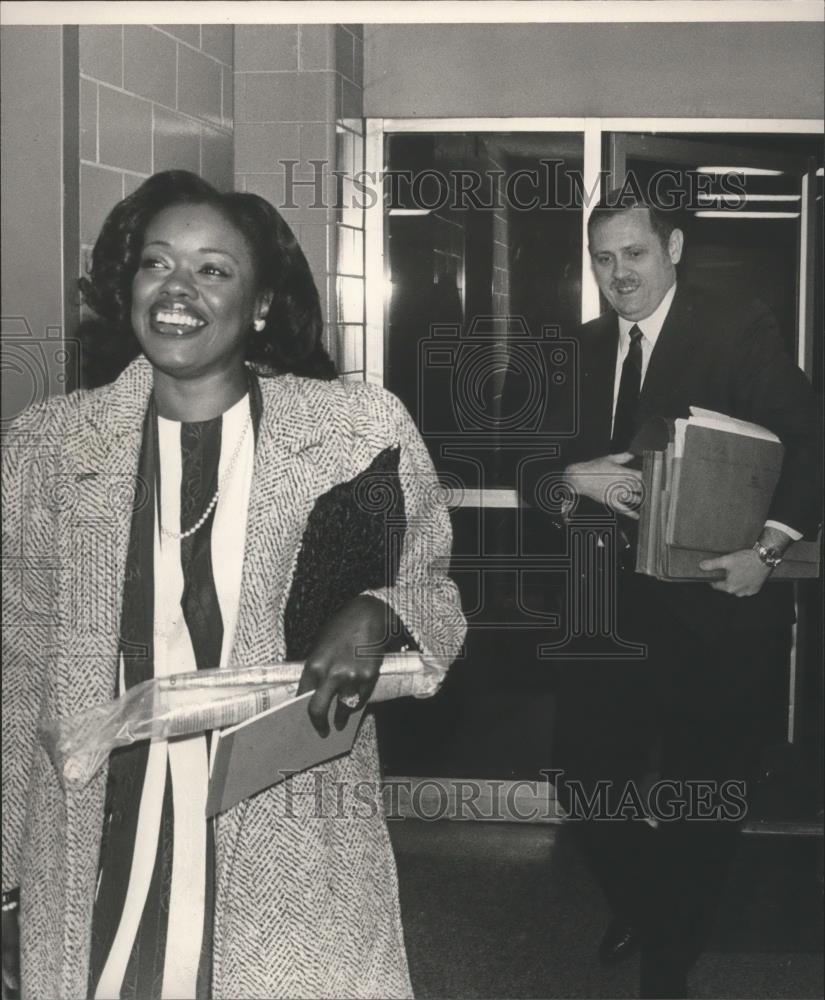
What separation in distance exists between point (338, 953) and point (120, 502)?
0.79 m

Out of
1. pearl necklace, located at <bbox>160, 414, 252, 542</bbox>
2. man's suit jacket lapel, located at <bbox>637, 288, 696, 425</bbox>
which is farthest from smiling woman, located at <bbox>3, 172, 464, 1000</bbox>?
man's suit jacket lapel, located at <bbox>637, 288, 696, 425</bbox>

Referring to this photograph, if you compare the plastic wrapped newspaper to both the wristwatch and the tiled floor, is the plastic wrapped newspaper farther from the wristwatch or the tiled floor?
the wristwatch

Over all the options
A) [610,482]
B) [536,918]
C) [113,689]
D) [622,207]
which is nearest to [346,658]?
[113,689]

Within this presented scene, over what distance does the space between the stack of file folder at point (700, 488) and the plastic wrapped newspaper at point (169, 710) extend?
60 cm

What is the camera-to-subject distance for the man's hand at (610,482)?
183cm

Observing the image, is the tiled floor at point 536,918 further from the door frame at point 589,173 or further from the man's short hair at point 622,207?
the man's short hair at point 622,207

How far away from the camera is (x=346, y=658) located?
5.20ft

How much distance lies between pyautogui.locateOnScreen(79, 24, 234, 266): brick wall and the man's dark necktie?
0.78 meters

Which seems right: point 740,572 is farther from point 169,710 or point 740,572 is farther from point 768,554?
point 169,710

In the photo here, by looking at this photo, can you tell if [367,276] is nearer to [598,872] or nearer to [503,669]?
[503,669]

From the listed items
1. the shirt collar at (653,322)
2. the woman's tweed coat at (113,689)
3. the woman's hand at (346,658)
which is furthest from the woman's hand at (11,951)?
the shirt collar at (653,322)

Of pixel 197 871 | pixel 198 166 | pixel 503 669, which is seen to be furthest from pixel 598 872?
pixel 198 166

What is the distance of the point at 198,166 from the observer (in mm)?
1786

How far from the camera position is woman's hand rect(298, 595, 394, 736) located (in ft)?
5.10
